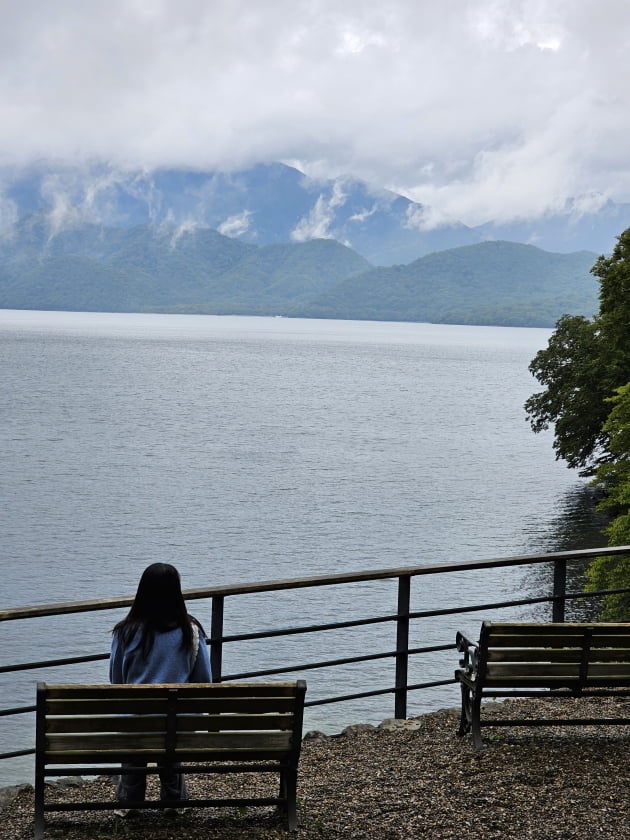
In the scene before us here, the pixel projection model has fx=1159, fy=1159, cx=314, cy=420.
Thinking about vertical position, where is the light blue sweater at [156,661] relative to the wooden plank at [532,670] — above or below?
above

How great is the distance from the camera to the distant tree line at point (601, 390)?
32.4 m

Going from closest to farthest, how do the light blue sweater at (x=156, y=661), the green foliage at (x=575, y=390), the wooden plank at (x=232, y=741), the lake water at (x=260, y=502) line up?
the wooden plank at (x=232, y=741), the light blue sweater at (x=156, y=661), the lake water at (x=260, y=502), the green foliage at (x=575, y=390)

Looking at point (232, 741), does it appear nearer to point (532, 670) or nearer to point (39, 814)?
point (39, 814)

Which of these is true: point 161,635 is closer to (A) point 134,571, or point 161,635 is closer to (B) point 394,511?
(A) point 134,571

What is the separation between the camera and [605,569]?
28719mm

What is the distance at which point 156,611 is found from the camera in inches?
211

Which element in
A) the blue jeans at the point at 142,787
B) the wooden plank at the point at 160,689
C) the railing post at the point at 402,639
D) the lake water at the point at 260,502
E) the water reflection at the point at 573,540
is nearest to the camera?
the wooden plank at the point at 160,689

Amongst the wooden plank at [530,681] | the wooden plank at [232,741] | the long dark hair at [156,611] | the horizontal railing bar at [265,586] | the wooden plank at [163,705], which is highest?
the long dark hair at [156,611]

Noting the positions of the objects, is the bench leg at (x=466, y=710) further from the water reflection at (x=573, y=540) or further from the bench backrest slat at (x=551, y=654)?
the water reflection at (x=573, y=540)

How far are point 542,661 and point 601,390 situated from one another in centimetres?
4269

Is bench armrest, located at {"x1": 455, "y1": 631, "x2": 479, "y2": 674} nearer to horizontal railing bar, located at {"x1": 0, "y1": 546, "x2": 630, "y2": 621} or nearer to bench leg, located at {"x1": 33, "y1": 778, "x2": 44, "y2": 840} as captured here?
horizontal railing bar, located at {"x1": 0, "y1": 546, "x2": 630, "y2": 621}

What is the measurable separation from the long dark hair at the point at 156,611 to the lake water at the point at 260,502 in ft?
48.9

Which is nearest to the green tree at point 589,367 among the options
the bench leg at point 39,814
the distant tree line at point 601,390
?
the distant tree line at point 601,390

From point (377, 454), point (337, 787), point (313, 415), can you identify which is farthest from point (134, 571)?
point (313, 415)
